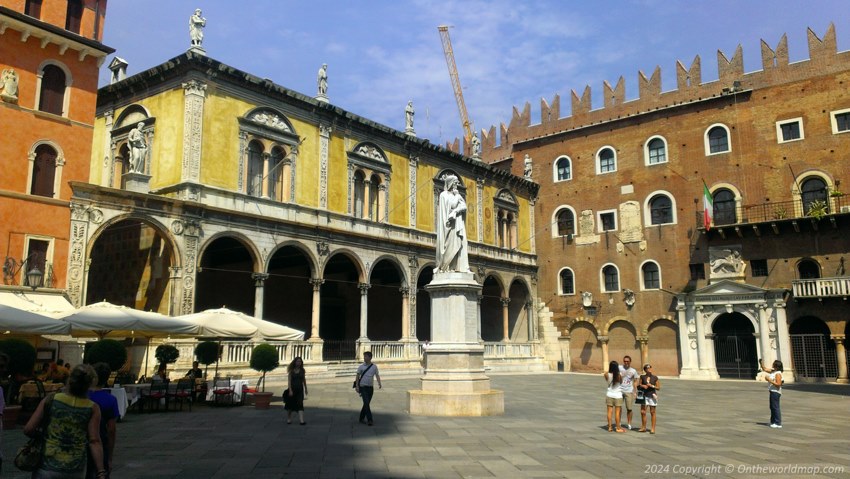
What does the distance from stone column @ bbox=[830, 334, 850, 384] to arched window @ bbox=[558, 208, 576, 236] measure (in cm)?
1372

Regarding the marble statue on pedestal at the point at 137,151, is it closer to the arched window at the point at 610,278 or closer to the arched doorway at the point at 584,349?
the arched window at the point at 610,278

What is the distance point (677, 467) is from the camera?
8008 mm

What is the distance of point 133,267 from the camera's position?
21.8 metres

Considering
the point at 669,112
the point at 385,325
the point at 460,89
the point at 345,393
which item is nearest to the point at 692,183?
the point at 669,112

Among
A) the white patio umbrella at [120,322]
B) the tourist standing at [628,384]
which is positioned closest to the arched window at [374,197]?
the white patio umbrella at [120,322]

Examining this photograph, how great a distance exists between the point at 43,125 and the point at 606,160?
27339mm

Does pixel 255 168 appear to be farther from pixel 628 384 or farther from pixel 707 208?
pixel 707 208

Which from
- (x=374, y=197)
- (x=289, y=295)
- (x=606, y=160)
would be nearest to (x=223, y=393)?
(x=374, y=197)

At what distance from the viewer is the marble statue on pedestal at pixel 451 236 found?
13.6m

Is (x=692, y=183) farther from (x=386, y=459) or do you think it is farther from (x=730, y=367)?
(x=386, y=459)

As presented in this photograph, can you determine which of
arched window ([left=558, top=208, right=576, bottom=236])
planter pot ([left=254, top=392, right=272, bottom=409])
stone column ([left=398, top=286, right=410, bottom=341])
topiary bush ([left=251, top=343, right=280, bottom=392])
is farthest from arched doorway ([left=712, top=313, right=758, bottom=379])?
planter pot ([left=254, top=392, right=272, bottom=409])

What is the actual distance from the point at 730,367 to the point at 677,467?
24953 mm

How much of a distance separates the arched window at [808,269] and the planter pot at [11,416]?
3013 centimetres

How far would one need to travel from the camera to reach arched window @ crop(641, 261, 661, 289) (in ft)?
107
